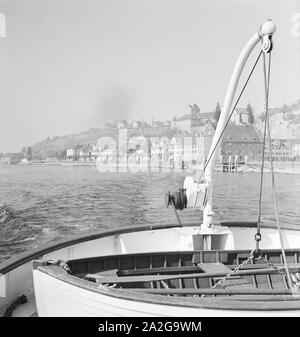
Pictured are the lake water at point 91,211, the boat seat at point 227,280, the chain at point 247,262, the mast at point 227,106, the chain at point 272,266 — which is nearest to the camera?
the chain at point 247,262

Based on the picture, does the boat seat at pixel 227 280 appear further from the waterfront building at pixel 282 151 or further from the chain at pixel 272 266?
the waterfront building at pixel 282 151

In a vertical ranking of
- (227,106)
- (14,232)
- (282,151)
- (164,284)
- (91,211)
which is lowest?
(91,211)

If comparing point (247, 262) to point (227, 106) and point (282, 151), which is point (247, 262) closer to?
point (227, 106)

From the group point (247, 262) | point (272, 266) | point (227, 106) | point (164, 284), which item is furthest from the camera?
point (227, 106)

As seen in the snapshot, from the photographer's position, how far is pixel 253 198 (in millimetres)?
42750

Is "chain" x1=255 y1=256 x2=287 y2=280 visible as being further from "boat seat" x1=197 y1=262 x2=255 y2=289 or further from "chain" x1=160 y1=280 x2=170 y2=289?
"chain" x1=160 y1=280 x2=170 y2=289

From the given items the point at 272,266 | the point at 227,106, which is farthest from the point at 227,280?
the point at 227,106

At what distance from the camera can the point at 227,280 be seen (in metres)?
6.25

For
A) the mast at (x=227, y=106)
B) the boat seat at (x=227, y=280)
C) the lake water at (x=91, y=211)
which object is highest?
the mast at (x=227, y=106)

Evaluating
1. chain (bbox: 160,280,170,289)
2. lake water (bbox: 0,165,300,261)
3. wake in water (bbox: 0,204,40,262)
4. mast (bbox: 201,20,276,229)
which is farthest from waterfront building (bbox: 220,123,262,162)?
chain (bbox: 160,280,170,289)

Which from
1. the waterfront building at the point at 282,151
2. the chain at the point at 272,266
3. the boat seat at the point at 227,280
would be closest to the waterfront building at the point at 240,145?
the waterfront building at the point at 282,151

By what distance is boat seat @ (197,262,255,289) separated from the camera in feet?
19.9

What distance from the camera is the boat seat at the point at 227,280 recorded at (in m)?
6.06
